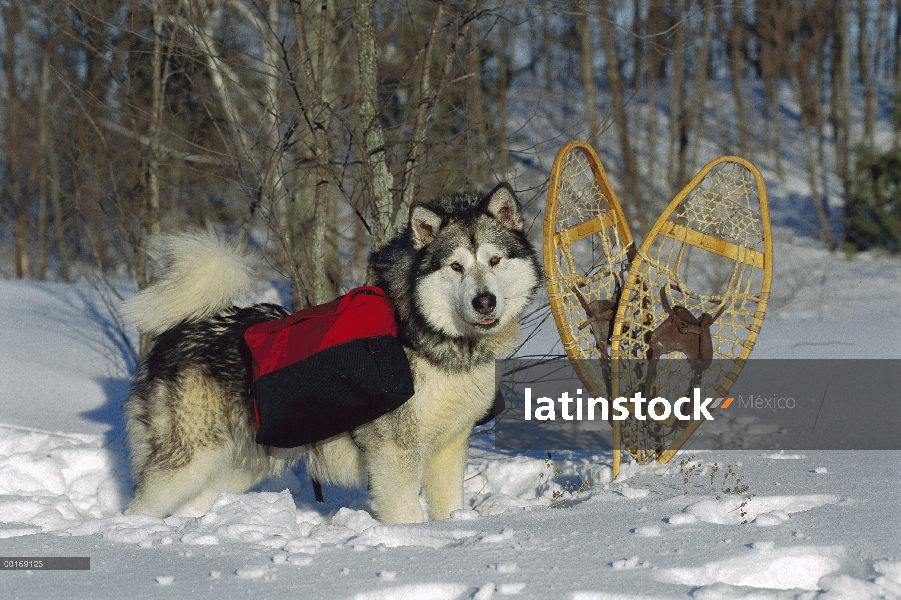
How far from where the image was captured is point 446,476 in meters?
4.10

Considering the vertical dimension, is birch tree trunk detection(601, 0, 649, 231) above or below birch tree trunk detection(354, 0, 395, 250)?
above

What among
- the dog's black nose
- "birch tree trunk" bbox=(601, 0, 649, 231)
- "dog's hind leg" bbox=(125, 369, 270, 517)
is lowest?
"dog's hind leg" bbox=(125, 369, 270, 517)

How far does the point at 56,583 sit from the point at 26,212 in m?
13.8

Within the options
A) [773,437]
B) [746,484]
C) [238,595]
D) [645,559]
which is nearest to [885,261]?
[773,437]

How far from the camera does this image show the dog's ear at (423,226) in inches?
149

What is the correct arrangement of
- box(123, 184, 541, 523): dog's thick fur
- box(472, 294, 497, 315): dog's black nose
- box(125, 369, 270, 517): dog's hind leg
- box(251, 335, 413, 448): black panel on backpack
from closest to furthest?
box(472, 294, 497, 315): dog's black nose < box(251, 335, 413, 448): black panel on backpack < box(123, 184, 541, 523): dog's thick fur < box(125, 369, 270, 517): dog's hind leg

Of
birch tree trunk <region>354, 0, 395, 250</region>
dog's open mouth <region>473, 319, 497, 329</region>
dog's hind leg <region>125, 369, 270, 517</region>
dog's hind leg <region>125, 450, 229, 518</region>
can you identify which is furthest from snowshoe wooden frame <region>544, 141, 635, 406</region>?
dog's hind leg <region>125, 450, 229, 518</region>

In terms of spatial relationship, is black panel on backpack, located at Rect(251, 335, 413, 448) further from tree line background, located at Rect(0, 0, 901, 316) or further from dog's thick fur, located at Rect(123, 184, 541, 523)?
tree line background, located at Rect(0, 0, 901, 316)

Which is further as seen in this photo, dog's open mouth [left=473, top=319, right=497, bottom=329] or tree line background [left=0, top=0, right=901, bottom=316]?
tree line background [left=0, top=0, right=901, bottom=316]

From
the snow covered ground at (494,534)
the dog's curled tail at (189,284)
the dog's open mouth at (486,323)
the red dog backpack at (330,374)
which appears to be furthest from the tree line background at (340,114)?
the snow covered ground at (494,534)

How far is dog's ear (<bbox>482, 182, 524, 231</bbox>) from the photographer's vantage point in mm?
3848

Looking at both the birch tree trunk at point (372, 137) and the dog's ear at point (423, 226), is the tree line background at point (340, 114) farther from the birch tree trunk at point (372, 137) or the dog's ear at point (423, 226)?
the dog's ear at point (423, 226)

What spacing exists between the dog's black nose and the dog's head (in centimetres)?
3

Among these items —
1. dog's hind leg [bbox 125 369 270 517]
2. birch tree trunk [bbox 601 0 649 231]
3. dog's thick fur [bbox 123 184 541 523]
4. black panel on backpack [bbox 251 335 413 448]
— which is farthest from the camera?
birch tree trunk [bbox 601 0 649 231]
